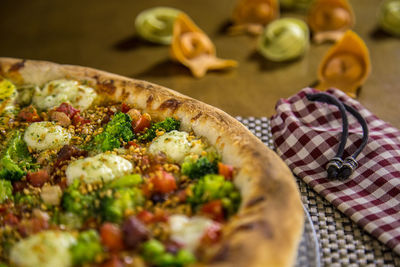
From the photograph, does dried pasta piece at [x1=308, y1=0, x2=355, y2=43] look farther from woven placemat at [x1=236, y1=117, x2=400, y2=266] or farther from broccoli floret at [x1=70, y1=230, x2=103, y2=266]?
broccoli floret at [x1=70, y1=230, x2=103, y2=266]

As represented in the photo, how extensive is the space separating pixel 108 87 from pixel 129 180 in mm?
1252

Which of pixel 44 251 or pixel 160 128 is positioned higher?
pixel 160 128

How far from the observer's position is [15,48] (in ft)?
21.6

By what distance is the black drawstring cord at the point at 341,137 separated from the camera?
12.3ft

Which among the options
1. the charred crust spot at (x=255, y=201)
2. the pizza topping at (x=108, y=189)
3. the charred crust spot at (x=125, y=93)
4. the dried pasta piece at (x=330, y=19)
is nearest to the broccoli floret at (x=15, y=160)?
the pizza topping at (x=108, y=189)

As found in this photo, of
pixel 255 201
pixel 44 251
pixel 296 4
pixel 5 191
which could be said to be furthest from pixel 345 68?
pixel 44 251

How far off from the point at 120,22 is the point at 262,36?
2.23 meters

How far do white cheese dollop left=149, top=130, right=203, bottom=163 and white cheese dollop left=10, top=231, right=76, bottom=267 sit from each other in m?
0.96

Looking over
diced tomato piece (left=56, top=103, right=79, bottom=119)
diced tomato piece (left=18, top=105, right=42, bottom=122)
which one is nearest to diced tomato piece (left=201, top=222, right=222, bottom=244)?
diced tomato piece (left=56, top=103, right=79, bottom=119)

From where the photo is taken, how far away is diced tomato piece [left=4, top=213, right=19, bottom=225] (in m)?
3.08

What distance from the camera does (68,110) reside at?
4.01 m

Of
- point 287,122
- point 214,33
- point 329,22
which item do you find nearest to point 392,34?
point 329,22

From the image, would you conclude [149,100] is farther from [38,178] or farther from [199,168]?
[38,178]

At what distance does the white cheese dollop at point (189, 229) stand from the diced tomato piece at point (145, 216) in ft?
0.42
